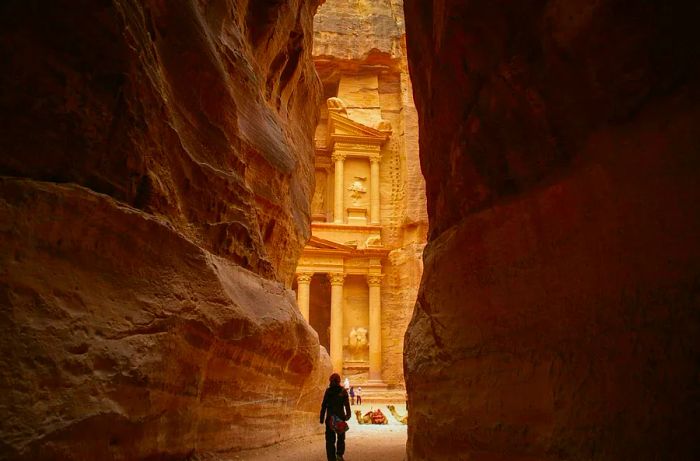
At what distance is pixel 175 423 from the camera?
464 centimetres

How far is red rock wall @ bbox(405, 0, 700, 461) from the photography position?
2746mm

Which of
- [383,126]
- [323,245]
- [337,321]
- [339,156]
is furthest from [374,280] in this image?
[383,126]

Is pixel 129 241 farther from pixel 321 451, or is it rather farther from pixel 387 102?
pixel 387 102

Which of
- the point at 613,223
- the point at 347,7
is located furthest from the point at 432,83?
the point at 347,7

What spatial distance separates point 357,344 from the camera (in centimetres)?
2738

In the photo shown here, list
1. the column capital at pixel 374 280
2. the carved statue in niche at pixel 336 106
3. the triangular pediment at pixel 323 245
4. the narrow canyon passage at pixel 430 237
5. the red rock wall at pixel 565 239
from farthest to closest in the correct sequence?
the carved statue in niche at pixel 336 106 < the column capital at pixel 374 280 < the triangular pediment at pixel 323 245 < the narrow canyon passage at pixel 430 237 < the red rock wall at pixel 565 239

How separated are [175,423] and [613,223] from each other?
3.70 m

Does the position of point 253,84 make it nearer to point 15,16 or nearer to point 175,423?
→ point 15,16

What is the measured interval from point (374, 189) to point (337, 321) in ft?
24.1

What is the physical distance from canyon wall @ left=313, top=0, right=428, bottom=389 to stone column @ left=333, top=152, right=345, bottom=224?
6.36 feet

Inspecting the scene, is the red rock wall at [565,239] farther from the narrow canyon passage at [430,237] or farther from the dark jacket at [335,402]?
the dark jacket at [335,402]

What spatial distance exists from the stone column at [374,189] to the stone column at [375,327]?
3299 mm

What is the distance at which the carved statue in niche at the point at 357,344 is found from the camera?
2739cm

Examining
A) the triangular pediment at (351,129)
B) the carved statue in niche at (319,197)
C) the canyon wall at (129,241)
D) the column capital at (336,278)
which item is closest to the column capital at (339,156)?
the triangular pediment at (351,129)
